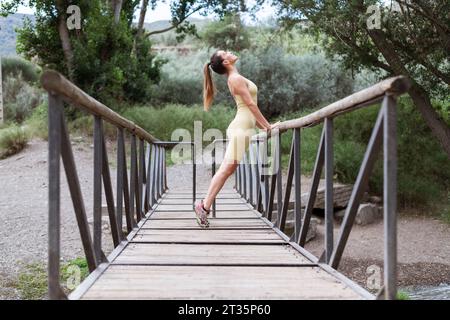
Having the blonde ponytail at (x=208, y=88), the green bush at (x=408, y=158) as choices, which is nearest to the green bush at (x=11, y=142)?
the green bush at (x=408, y=158)

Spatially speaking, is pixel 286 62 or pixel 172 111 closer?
pixel 172 111

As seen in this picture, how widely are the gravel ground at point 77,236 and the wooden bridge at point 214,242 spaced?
246 cm

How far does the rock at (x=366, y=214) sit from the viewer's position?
1063 centimetres

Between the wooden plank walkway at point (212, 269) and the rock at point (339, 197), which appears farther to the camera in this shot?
the rock at point (339, 197)

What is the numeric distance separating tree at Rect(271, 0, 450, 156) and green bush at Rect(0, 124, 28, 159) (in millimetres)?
7389

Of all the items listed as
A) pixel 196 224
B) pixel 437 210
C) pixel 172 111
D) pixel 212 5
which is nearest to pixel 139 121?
pixel 172 111

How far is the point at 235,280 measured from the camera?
2.84 m

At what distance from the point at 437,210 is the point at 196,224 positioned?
7.68 meters

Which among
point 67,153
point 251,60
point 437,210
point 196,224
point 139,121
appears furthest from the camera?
point 251,60

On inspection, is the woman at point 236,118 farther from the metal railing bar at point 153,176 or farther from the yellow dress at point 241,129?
the metal railing bar at point 153,176

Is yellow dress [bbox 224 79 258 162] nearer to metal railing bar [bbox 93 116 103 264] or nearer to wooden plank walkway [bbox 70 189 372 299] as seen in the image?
wooden plank walkway [bbox 70 189 372 299]

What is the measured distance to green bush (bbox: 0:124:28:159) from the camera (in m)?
14.1

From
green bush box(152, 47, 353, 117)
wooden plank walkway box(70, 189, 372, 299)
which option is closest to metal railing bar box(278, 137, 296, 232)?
wooden plank walkway box(70, 189, 372, 299)
